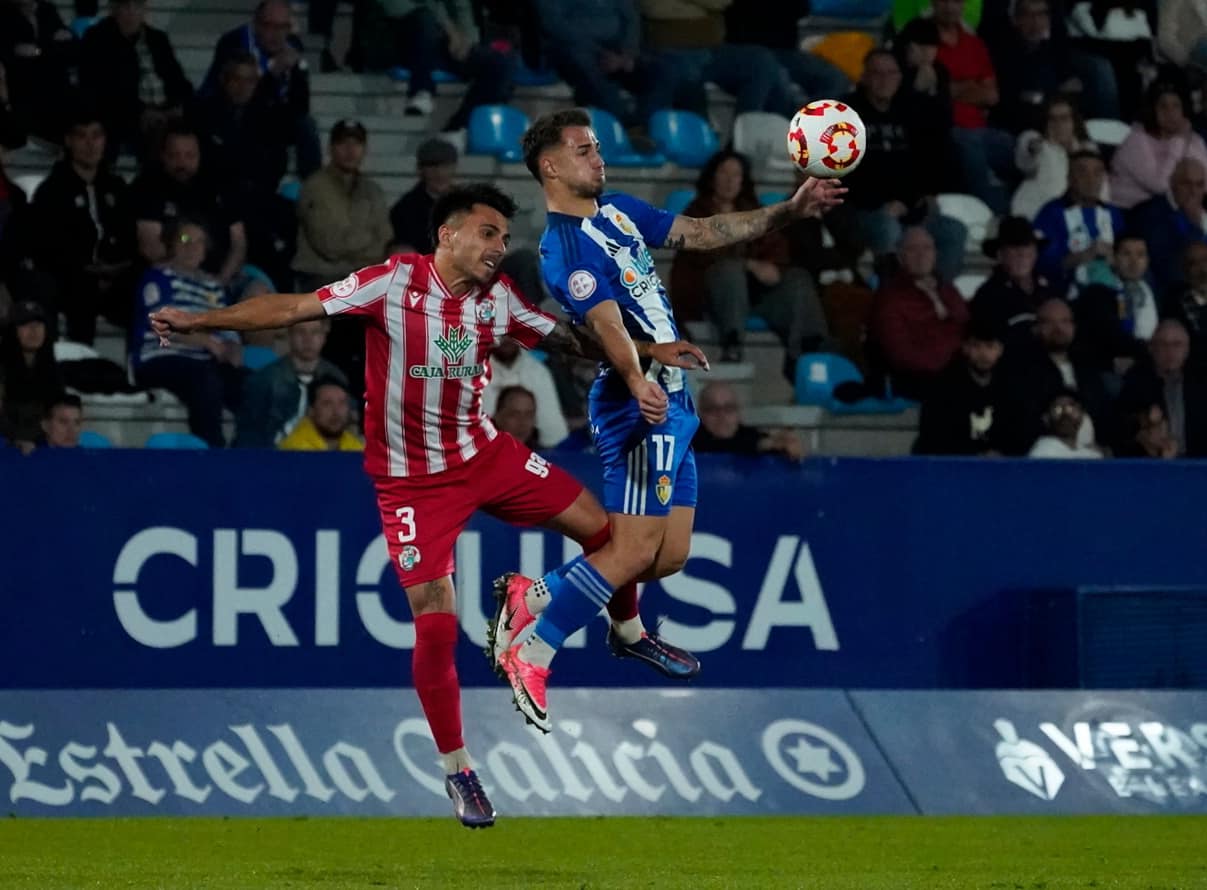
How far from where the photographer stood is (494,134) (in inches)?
553

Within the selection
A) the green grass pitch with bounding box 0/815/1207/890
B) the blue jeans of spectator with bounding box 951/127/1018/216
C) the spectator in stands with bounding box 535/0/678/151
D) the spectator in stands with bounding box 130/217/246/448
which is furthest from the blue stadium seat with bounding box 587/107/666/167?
the green grass pitch with bounding box 0/815/1207/890

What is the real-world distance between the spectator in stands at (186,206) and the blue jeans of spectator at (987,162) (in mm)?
4656

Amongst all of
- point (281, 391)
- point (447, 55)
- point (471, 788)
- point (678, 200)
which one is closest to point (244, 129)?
point (447, 55)

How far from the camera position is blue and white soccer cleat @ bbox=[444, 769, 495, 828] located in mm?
7820

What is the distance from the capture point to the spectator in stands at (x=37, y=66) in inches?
520

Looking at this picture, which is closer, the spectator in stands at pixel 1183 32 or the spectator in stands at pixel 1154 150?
the spectator in stands at pixel 1154 150

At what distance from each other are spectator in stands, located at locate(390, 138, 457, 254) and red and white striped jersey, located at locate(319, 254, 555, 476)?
486cm

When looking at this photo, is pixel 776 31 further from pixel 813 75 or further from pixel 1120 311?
pixel 1120 311

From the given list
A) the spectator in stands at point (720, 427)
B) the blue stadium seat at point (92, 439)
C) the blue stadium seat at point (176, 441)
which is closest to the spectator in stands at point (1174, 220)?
the spectator in stands at point (720, 427)

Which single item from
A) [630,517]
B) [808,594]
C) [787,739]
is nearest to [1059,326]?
[808,594]

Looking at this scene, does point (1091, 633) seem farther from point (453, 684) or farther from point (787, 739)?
point (453, 684)

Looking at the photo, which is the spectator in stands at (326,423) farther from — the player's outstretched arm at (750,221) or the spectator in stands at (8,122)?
the player's outstretched arm at (750,221)

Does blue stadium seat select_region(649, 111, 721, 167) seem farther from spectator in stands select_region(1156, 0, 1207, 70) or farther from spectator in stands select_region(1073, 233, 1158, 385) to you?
spectator in stands select_region(1156, 0, 1207, 70)

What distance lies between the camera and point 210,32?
47.6 feet
